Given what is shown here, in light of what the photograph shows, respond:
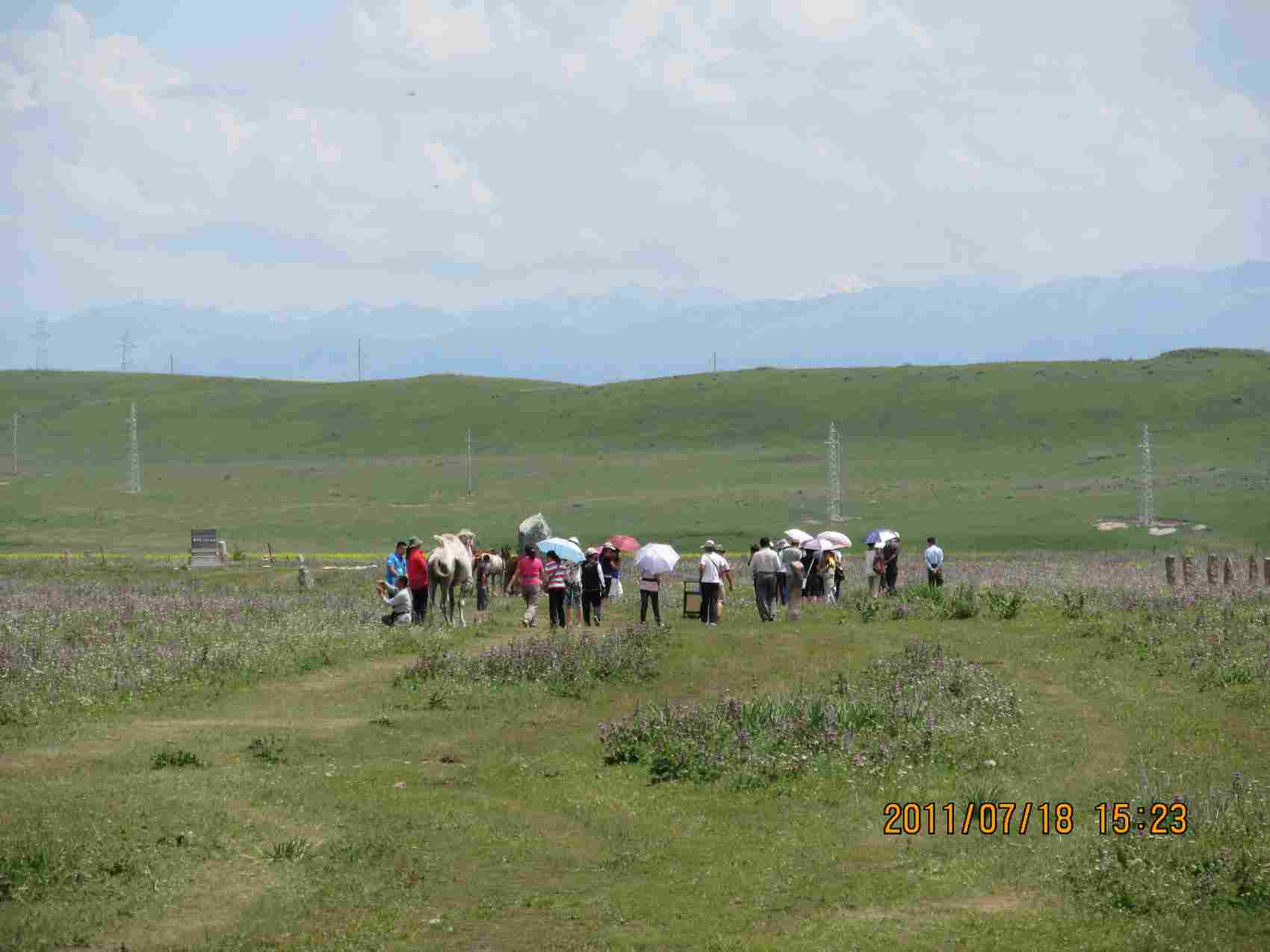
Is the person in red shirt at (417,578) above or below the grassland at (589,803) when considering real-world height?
above

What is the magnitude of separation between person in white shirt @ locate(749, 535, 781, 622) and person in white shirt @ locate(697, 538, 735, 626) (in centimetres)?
68

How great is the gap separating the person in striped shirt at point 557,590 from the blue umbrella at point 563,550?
1.06 m

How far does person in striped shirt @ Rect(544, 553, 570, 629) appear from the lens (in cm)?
2777

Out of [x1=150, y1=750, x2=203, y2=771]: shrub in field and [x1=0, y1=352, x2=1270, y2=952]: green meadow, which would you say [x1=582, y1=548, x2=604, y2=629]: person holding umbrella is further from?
[x1=150, y1=750, x2=203, y2=771]: shrub in field

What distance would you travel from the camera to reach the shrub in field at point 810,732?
51.4 feet

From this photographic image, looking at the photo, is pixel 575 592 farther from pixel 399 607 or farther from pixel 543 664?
pixel 543 664

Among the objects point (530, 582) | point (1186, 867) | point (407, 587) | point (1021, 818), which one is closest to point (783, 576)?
point (530, 582)

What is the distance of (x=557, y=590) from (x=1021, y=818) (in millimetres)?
15178

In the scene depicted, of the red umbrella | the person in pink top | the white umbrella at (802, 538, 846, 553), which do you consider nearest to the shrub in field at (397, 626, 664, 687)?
the person in pink top

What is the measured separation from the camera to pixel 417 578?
28.2 m

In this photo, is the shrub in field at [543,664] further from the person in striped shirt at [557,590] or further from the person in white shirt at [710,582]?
the person in white shirt at [710,582]

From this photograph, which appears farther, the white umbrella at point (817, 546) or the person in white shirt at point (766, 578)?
the white umbrella at point (817, 546)

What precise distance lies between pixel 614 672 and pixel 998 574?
24669 millimetres

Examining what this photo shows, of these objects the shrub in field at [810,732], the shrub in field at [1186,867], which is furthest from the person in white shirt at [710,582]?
the shrub in field at [1186,867]
